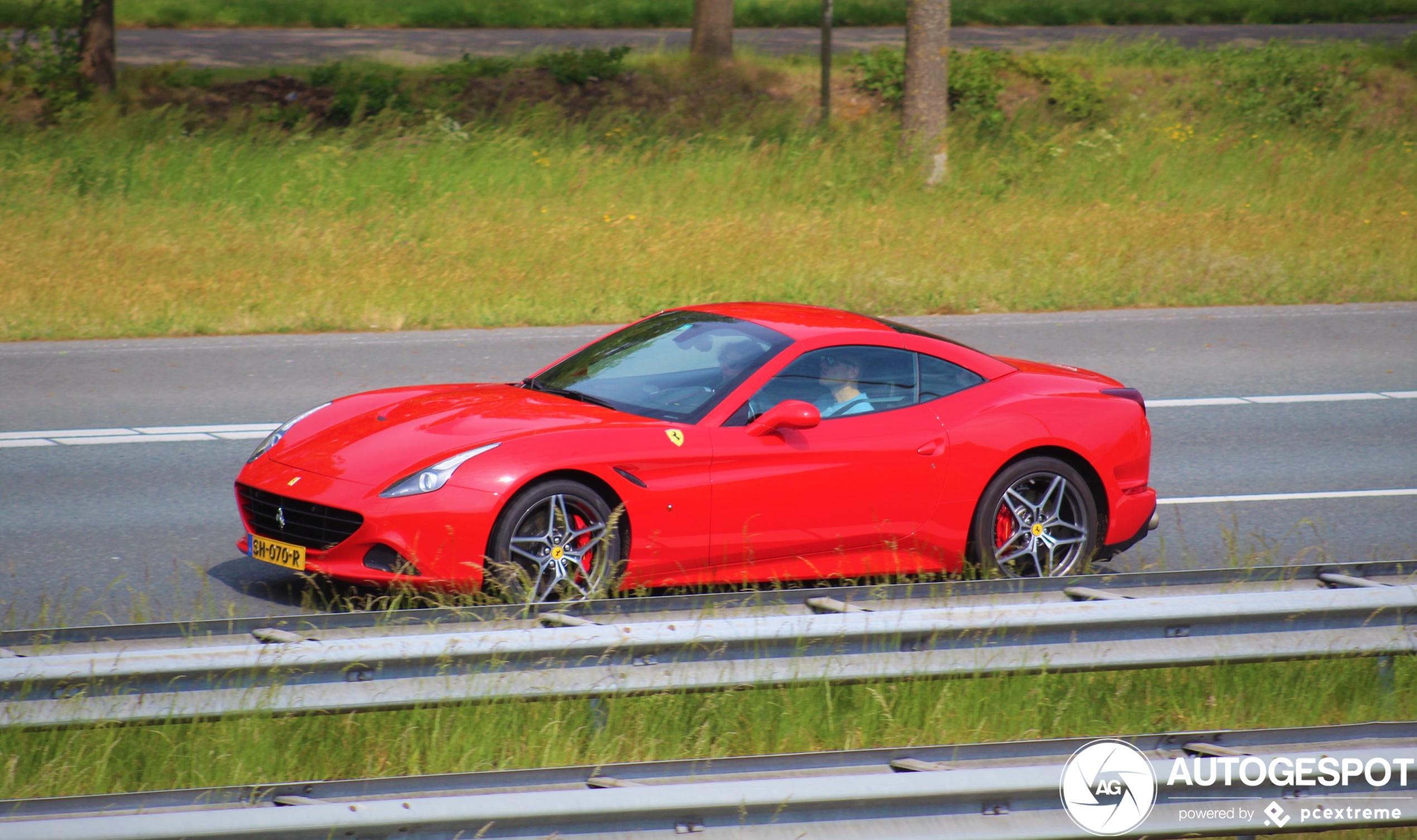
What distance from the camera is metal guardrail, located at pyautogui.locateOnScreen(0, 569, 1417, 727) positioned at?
4.23 meters

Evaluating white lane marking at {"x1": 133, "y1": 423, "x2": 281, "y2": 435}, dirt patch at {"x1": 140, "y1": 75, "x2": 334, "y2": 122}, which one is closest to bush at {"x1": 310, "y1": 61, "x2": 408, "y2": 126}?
dirt patch at {"x1": 140, "y1": 75, "x2": 334, "y2": 122}

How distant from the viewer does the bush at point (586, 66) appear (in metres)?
23.1

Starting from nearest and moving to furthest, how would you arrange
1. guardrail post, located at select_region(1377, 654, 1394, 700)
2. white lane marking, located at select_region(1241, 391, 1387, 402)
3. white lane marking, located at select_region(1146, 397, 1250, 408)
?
1. guardrail post, located at select_region(1377, 654, 1394, 700)
2. white lane marking, located at select_region(1146, 397, 1250, 408)
3. white lane marking, located at select_region(1241, 391, 1387, 402)

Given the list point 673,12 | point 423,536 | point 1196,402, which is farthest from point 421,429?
point 673,12

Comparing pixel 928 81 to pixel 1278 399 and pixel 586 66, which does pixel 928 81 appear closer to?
pixel 586 66

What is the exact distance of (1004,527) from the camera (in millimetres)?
6953

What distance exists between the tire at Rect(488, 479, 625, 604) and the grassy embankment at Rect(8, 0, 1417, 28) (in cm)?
2562

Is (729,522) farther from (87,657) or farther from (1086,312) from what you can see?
(1086,312)

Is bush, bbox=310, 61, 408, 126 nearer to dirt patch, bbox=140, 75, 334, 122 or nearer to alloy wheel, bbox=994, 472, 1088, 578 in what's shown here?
dirt patch, bbox=140, 75, 334, 122

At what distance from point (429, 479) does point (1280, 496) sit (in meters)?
5.50

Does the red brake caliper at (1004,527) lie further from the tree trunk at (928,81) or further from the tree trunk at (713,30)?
the tree trunk at (713,30)

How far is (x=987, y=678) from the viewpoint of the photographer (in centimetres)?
515

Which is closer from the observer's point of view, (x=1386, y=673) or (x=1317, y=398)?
(x=1386, y=673)

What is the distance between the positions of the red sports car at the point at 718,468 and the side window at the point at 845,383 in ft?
0.04
